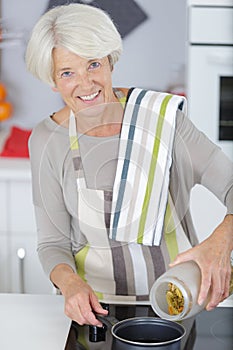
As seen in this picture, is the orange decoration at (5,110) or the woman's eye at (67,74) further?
the orange decoration at (5,110)

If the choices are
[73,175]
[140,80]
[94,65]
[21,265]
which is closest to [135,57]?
[140,80]

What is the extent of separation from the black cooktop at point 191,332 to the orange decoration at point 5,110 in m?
0.61

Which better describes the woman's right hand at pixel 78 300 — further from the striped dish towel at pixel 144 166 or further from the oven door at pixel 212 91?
the oven door at pixel 212 91

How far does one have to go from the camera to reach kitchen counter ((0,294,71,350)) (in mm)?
1144

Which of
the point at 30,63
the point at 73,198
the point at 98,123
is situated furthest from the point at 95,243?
the point at 30,63

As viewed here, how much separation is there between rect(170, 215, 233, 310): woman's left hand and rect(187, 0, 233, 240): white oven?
0.41m

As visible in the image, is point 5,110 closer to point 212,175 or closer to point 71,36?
point 71,36

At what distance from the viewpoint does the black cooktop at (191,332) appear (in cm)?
110

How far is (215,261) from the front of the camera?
3.78 feet

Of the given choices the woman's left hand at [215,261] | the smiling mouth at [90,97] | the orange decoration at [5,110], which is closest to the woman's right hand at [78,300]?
the woman's left hand at [215,261]

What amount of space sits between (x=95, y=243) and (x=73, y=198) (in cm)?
9

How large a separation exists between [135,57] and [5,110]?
311mm

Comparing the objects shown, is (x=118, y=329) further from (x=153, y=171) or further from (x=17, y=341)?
(x=153, y=171)

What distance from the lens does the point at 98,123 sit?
4.56 feet
